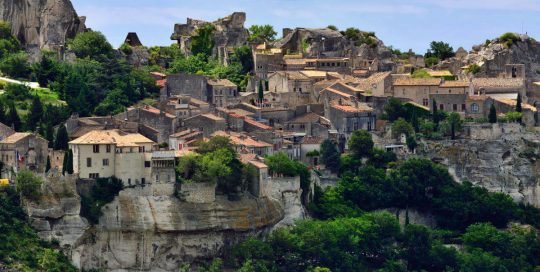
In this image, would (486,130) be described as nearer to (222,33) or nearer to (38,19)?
(222,33)

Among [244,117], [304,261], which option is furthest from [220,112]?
[304,261]

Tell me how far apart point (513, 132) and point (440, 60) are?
1754 centimetres

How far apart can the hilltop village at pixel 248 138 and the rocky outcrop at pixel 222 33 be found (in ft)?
0.38

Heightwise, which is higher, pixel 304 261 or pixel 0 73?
pixel 0 73

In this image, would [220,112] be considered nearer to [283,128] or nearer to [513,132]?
[283,128]

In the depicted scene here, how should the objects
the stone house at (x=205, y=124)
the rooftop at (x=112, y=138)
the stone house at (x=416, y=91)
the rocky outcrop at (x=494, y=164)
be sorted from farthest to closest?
the stone house at (x=416, y=91)
the rocky outcrop at (x=494, y=164)
the stone house at (x=205, y=124)
the rooftop at (x=112, y=138)

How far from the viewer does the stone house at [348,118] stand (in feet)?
329

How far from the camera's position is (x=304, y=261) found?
90.4 metres

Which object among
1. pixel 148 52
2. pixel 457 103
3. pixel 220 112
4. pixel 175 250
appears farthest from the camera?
pixel 148 52

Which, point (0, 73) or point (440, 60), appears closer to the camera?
point (0, 73)

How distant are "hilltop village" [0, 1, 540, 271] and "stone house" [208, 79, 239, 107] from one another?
8 centimetres

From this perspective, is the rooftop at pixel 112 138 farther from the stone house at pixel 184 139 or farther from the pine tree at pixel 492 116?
the pine tree at pixel 492 116

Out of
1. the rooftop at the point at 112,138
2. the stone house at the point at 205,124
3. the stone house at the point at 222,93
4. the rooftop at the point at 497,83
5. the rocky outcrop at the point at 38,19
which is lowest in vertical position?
the rooftop at the point at 112,138

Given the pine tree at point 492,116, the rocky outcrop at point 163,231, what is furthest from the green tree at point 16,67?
the pine tree at point 492,116
